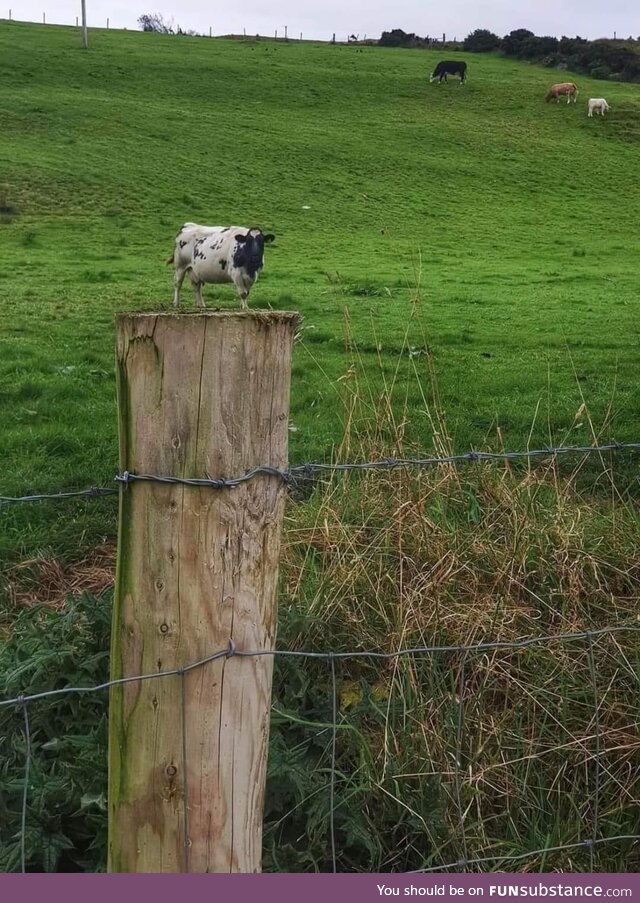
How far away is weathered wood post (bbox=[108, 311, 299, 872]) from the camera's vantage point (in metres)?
1.93

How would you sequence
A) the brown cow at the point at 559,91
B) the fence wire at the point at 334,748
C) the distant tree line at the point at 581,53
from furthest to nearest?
1. the distant tree line at the point at 581,53
2. the brown cow at the point at 559,91
3. the fence wire at the point at 334,748

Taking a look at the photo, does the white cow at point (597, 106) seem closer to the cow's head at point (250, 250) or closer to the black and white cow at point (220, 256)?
the black and white cow at point (220, 256)

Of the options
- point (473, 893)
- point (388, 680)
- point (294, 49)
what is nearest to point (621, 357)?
point (388, 680)

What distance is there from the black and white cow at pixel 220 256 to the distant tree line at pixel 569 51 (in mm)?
56326

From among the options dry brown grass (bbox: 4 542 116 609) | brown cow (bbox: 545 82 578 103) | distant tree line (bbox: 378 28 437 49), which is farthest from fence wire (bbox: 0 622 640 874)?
distant tree line (bbox: 378 28 437 49)

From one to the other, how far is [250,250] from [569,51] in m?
61.5

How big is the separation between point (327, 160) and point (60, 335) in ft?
88.2

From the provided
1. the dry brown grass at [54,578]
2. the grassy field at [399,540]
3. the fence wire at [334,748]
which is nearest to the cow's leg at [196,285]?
the grassy field at [399,540]

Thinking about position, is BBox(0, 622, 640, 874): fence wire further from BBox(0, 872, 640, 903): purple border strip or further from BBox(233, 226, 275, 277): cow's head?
BBox(233, 226, 275, 277): cow's head

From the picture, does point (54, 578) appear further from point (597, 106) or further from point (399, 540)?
point (597, 106)

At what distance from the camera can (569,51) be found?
210ft

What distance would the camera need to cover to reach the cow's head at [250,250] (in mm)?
12383

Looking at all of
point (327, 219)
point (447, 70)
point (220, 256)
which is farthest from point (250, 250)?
point (447, 70)

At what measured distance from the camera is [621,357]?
10227 millimetres
